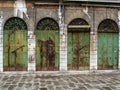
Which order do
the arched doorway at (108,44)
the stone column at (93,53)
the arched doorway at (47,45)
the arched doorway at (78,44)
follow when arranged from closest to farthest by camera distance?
the arched doorway at (47,45) < the arched doorway at (78,44) < the stone column at (93,53) < the arched doorway at (108,44)

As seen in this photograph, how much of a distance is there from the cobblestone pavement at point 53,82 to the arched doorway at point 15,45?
576mm

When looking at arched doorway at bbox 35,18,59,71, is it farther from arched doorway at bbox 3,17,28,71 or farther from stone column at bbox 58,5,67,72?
arched doorway at bbox 3,17,28,71

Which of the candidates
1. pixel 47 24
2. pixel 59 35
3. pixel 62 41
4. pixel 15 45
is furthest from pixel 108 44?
pixel 15 45

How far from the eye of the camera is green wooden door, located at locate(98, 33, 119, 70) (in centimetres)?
1409

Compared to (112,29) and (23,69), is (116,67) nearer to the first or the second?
(112,29)

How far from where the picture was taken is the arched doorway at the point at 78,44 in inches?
541

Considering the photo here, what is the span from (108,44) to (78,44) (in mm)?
1817

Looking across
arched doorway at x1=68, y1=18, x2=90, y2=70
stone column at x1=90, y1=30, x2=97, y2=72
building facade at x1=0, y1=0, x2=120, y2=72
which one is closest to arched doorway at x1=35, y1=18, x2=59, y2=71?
building facade at x1=0, y1=0, x2=120, y2=72

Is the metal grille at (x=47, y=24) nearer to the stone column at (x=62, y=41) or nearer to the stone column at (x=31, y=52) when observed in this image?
the stone column at (x=62, y=41)

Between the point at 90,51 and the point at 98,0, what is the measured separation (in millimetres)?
2947

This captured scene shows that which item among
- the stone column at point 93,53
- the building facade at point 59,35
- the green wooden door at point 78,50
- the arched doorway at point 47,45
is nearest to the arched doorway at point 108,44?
the building facade at point 59,35

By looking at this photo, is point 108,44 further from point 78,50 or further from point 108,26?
point 78,50

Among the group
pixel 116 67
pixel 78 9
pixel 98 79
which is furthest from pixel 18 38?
pixel 116 67

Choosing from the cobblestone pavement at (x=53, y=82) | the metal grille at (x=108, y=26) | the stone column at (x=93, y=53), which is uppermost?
the metal grille at (x=108, y=26)
